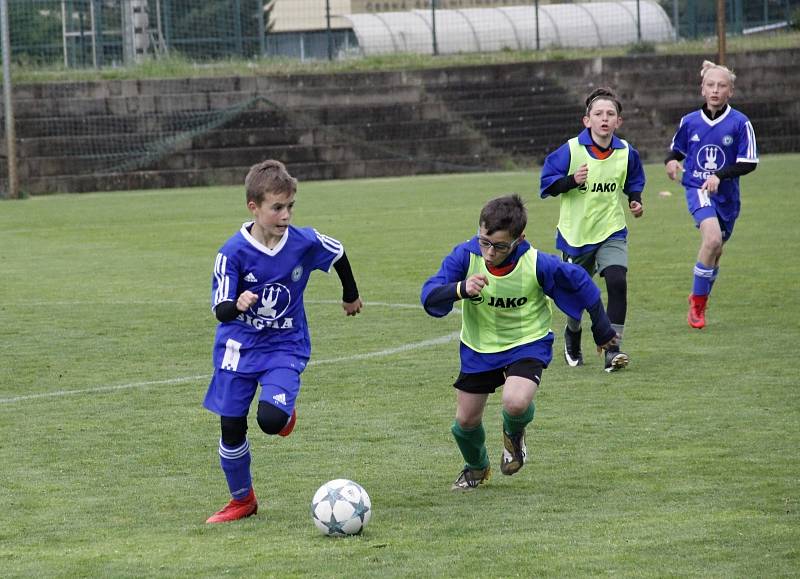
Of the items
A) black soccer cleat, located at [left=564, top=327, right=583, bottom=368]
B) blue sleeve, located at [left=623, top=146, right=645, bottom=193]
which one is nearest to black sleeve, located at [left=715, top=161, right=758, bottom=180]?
blue sleeve, located at [left=623, top=146, right=645, bottom=193]

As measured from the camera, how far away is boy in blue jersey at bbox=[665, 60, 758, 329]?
1102 cm

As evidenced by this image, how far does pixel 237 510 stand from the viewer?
5.78m

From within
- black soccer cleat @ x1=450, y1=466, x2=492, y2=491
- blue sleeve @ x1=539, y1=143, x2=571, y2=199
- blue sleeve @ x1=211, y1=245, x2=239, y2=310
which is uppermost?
blue sleeve @ x1=539, y1=143, x2=571, y2=199

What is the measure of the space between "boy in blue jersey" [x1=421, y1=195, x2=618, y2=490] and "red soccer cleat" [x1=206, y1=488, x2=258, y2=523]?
96cm

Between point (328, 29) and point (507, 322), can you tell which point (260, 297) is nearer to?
point (507, 322)

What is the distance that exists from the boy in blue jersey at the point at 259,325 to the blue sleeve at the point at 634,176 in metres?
4.22

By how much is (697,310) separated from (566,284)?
515cm

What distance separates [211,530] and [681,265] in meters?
10.0

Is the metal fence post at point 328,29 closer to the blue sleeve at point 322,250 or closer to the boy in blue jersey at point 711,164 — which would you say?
the boy in blue jersey at point 711,164

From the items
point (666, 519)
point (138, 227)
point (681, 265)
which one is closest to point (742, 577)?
point (666, 519)

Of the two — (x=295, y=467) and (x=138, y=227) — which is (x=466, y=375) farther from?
(x=138, y=227)

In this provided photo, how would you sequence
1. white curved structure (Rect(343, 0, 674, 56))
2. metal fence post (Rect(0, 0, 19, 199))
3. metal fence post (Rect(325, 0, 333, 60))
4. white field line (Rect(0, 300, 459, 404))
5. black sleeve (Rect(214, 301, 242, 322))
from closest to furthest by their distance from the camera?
black sleeve (Rect(214, 301, 242, 322)) → white field line (Rect(0, 300, 459, 404)) → metal fence post (Rect(0, 0, 19, 199)) → metal fence post (Rect(325, 0, 333, 60)) → white curved structure (Rect(343, 0, 674, 56))

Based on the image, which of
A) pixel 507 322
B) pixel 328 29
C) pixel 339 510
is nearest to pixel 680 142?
pixel 507 322

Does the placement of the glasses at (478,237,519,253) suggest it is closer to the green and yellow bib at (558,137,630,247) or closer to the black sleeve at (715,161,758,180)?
the green and yellow bib at (558,137,630,247)
